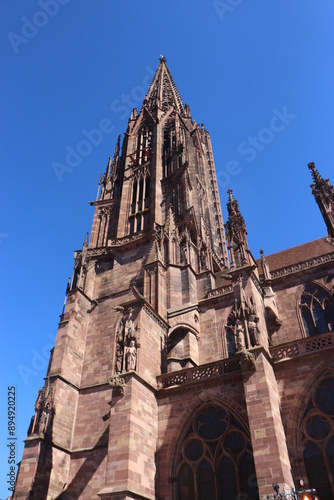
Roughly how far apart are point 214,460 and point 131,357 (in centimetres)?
371

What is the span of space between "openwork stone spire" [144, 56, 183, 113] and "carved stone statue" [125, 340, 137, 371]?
26280 mm

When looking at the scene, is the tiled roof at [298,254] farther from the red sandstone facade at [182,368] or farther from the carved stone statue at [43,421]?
the carved stone statue at [43,421]

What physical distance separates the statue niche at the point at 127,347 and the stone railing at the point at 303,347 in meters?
4.26

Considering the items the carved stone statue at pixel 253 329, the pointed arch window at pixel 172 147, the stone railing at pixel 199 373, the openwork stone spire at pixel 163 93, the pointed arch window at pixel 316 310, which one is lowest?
the stone railing at pixel 199 373

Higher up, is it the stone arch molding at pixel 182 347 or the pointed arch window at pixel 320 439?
the stone arch molding at pixel 182 347

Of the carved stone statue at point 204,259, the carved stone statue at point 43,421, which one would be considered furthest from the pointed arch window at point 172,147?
the carved stone statue at point 43,421

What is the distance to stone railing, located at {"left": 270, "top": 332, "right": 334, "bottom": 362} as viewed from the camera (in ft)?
36.2

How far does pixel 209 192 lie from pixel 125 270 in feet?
42.3

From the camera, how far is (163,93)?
127ft

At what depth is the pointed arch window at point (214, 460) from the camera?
10.4 meters

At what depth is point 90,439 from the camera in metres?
15.1

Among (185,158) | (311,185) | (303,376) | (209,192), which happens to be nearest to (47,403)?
(303,376)

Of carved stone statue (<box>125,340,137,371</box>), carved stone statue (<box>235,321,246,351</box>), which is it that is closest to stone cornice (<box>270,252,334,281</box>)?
carved stone statue (<box>235,321,246,351</box>)

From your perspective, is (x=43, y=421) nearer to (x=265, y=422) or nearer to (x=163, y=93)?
(x=265, y=422)
